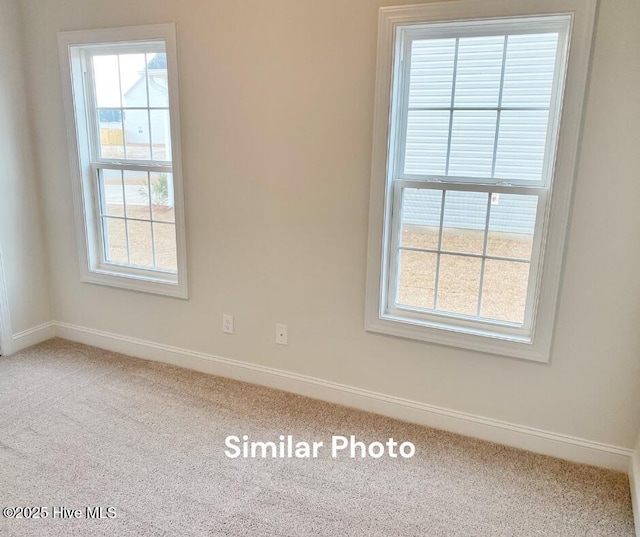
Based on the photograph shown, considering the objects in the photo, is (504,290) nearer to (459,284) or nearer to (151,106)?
(459,284)

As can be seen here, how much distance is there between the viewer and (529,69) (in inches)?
82.4

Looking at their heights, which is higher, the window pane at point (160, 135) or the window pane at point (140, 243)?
the window pane at point (160, 135)

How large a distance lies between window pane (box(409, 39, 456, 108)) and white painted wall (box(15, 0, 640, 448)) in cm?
21

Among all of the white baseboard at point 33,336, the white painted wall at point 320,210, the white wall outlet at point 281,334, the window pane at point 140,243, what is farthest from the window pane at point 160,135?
the white baseboard at point 33,336

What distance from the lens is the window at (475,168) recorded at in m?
2.04

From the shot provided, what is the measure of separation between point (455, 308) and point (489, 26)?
4.35 feet

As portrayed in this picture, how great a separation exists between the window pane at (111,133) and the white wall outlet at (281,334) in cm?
155

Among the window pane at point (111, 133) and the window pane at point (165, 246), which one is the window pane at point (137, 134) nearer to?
the window pane at point (111, 133)

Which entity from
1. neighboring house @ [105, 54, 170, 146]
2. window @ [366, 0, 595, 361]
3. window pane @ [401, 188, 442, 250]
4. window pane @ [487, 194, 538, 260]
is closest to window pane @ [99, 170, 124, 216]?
neighboring house @ [105, 54, 170, 146]

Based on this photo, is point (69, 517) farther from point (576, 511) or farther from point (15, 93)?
point (15, 93)

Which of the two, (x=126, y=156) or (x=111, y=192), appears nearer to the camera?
(x=126, y=156)

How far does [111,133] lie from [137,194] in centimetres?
43

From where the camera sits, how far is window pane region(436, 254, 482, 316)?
240 cm

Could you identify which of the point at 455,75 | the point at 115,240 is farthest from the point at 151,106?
the point at 455,75
